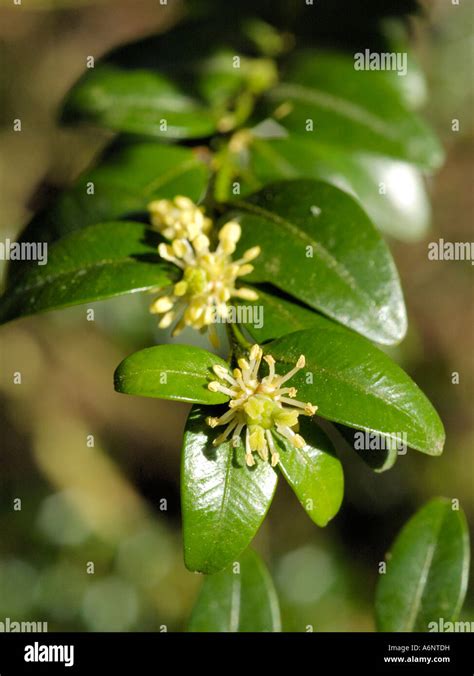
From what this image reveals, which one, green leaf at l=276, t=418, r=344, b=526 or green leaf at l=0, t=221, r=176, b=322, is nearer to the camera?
green leaf at l=276, t=418, r=344, b=526

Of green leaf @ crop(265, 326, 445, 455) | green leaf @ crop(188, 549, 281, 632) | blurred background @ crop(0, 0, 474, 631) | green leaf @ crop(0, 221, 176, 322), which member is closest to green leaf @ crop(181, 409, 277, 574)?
green leaf @ crop(265, 326, 445, 455)

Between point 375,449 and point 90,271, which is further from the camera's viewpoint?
point 90,271

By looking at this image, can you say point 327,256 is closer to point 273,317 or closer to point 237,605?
point 273,317

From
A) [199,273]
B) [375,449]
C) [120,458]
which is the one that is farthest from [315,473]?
[120,458]

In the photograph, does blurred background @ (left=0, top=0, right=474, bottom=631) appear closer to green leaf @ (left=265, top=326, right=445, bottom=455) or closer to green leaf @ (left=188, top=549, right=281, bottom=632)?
green leaf @ (left=188, top=549, right=281, bottom=632)

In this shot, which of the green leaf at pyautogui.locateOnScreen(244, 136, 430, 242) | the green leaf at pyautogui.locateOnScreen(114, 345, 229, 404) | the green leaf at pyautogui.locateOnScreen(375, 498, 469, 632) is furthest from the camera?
the green leaf at pyautogui.locateOnScreen(244, 136, 430, 242)

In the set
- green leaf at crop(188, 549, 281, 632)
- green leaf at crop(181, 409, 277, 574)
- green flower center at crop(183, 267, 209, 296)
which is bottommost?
green leaf at crop(188, 549, 281, 632)

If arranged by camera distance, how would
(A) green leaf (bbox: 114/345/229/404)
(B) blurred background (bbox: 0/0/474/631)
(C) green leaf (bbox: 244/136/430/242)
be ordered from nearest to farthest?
(A) green leaf (bbox: 114/345/229/404), (C) green leaf (bbox: 244/136/430/242), (B) blurred background (bbox: 0/0/474/631)

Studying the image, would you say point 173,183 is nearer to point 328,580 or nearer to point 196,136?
point 196,136
